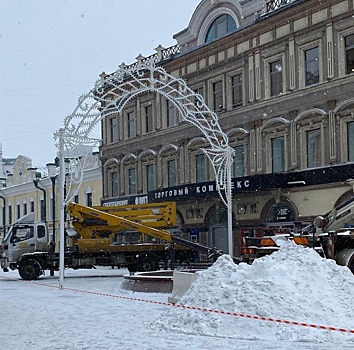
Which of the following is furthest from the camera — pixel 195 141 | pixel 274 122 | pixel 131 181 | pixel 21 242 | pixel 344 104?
pixel 131 181

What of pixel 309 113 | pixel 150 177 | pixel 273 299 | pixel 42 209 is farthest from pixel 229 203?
pixel 42 209

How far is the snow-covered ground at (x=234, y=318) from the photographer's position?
1093 centimetres

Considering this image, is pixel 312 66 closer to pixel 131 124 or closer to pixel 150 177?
pixel 150 177

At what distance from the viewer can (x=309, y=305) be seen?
1191cm

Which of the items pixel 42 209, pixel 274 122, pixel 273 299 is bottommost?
pixel 273 299

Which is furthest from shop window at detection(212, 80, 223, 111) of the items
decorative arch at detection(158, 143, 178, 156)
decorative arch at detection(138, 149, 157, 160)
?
decorative arch at detection(138, 149, 157, 160)

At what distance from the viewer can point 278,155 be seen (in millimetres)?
31547

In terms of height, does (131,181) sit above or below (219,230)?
above

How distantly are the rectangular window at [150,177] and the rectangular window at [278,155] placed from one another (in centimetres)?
1032

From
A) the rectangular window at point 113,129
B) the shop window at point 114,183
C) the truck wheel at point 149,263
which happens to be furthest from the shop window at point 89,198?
the truck wheel at point 149,263

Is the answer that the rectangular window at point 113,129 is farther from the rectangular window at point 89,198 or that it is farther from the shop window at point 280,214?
the shop window at point 280,214

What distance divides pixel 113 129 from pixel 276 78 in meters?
15.6

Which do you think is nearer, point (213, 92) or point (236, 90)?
point (236, 90)

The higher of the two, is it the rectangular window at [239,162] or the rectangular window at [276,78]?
the rectangular window at [276,78]
